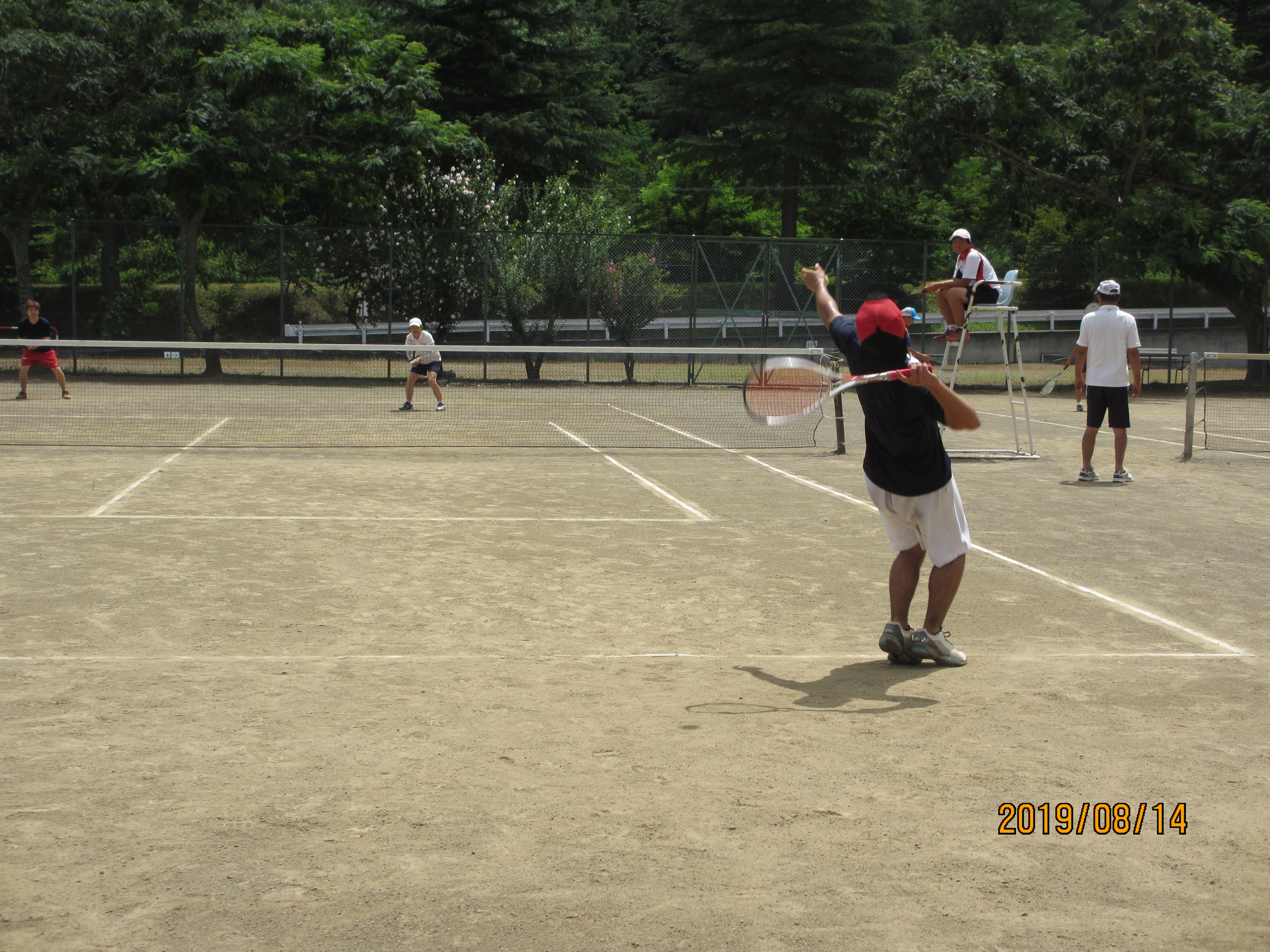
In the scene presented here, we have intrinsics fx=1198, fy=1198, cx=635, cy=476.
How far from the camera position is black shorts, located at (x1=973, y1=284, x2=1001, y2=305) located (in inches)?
475

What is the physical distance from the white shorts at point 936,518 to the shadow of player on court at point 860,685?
20.8 inches

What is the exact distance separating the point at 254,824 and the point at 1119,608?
4859 mm

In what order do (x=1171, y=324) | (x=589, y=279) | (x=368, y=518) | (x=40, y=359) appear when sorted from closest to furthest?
(x=368, y=518) < (x=40, y=359) < (x=589, y=279) < (x=1171, y=324)

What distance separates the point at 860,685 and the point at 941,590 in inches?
24.4

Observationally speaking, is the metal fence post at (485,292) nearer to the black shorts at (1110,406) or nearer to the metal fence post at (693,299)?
the metal fence post at (693,299)

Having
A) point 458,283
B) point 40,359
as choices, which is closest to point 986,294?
point 40,359

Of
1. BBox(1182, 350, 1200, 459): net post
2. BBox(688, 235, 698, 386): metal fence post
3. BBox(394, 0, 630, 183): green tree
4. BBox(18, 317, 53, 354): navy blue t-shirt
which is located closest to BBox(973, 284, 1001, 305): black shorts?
BBox(1182, 350, 1200, 459): net post

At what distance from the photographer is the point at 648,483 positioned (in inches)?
446

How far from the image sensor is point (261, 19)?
25.7 m

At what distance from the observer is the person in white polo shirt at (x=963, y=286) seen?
11586 millimetres

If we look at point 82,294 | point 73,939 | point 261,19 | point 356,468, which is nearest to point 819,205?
point 261,19

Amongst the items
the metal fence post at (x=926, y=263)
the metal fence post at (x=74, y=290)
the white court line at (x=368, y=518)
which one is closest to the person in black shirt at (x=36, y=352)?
the metal fence post at (x=74, y=290)

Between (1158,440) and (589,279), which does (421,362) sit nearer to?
(589,279)

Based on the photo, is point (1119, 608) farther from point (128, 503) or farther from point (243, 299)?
point (243, 299)
